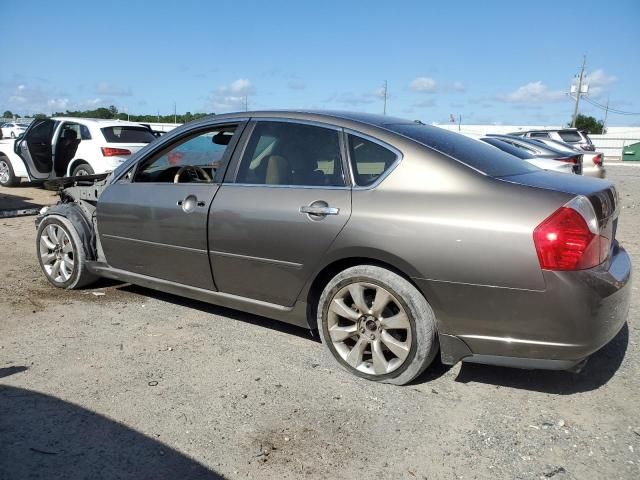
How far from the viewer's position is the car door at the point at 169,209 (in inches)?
152

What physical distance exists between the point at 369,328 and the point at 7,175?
12.1 m

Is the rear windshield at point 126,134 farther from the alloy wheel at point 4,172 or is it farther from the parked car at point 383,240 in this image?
the parked car at point 383,240

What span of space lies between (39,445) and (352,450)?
1513 mm

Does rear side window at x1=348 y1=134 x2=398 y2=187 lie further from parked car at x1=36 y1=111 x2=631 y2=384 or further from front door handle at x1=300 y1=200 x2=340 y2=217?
front door handle at x1=300 y1=200 x2=340 y2=217

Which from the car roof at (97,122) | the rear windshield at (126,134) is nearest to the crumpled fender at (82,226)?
the rear windshield at (126,134)

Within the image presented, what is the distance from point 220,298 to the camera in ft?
12.7

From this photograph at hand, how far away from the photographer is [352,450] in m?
2.57

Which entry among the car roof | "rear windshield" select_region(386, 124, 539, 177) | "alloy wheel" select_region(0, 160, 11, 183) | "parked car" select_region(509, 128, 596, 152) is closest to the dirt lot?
"rear windshield" select_region(386, 124, 539, 177)

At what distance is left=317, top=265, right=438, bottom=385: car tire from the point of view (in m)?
3.03

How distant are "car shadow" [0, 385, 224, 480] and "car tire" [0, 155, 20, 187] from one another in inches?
436

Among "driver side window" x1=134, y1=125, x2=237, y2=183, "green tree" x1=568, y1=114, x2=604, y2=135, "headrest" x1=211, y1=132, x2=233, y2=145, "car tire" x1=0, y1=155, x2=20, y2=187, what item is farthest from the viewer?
"green tree" x1=568, y1=114, x2=604, y2=135

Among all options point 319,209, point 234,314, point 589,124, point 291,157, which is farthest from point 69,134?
point 589,124

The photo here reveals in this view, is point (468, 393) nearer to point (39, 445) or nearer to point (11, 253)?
point (39, 445)

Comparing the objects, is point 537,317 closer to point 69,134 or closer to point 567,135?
point 69,134
